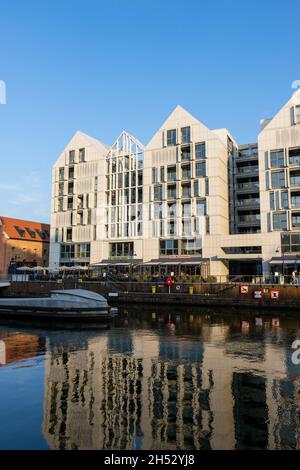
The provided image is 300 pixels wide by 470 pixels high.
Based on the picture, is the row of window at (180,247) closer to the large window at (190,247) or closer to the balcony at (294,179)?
the large window at (190,247)

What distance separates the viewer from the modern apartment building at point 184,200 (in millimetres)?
61875

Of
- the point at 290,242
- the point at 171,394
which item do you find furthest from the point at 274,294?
the point at 171,394

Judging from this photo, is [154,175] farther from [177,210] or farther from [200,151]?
[200,151]

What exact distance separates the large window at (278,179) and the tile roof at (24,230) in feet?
223

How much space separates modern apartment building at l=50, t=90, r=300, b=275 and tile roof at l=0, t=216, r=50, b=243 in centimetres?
2055

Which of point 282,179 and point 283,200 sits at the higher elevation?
point 282,179

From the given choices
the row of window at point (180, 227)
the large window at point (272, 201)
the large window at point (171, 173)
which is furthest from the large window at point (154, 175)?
the large window at point (272, 201)

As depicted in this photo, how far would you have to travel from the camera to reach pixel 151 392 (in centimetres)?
1296

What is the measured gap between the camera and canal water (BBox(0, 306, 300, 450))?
9.39m

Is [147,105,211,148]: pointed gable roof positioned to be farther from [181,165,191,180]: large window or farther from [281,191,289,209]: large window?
[281,191,289,209]: large window

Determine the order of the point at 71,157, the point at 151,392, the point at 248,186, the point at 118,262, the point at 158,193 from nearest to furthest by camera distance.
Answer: the point at 151,392 → the point at 118,262 → the point at 158,193 → the point at 248,186 → the point at 71,157

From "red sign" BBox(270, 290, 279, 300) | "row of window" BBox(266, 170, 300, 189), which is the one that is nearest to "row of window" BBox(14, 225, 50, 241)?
"row of window" BBox(266, 170, 300, 189)

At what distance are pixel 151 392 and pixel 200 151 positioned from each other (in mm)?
59985
